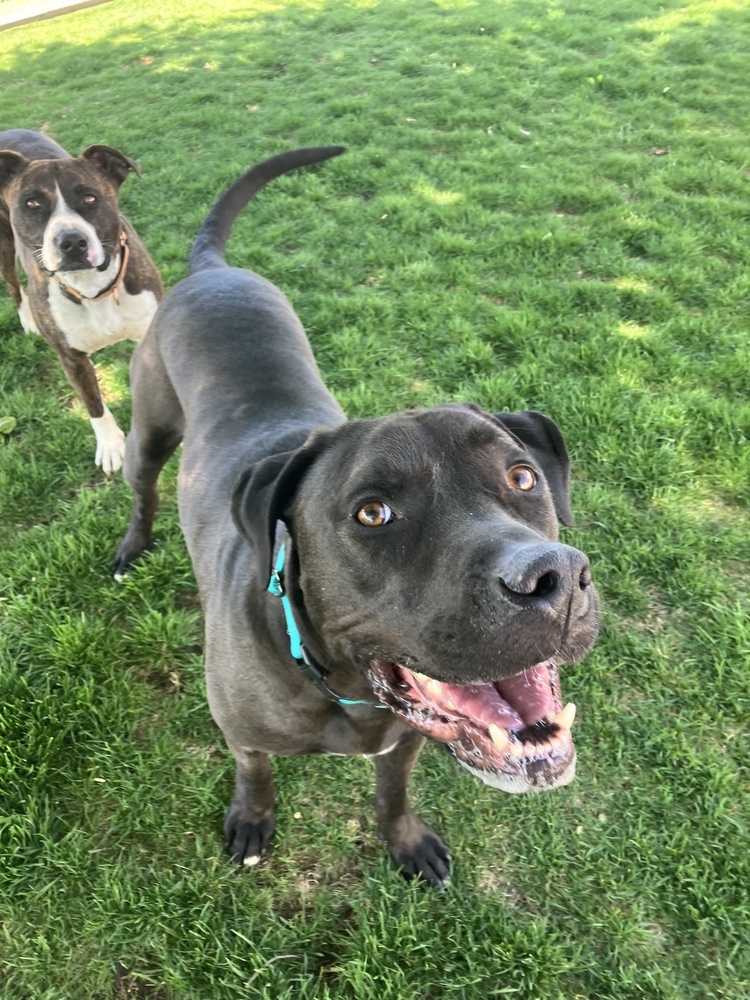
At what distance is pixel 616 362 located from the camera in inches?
180

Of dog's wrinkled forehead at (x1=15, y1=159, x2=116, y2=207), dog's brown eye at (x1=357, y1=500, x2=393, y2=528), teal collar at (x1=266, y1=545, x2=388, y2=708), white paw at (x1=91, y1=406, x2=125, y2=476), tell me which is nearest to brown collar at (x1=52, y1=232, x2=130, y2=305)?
dog's wrinkled forehead at (x1=15, y1=159, x2=116, y2=207)

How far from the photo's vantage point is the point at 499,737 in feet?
5.37

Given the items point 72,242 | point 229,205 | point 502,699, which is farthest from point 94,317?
point 502,699

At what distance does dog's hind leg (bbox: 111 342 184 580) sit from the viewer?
3314 millimetres

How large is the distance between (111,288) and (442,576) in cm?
344

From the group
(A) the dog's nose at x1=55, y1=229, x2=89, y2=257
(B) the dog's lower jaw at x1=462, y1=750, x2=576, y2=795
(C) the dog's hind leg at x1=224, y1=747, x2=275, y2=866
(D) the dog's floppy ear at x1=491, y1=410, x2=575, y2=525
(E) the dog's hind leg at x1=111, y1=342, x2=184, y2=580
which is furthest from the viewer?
(A) the dog's nose at x1=55, y1=229, x2=89, y2=257

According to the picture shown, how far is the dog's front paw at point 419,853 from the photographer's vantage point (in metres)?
2.54

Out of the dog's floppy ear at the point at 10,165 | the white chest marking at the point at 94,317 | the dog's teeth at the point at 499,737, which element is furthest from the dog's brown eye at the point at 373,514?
the dog's floppy ear at the point at 10,165

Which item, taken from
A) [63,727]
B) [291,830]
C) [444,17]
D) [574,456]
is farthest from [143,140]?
[291,830]

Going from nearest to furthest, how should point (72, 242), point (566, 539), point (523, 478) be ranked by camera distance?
1. point (523, 478)
2. point (566, 539)
3. point (72, 242)

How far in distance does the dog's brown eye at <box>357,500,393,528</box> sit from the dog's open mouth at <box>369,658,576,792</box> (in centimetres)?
35

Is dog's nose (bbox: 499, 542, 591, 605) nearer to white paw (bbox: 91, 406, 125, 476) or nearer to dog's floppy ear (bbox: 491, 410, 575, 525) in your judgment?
dog's floppy ear (bbox: 491, 410, 575, 525)

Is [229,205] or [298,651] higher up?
[229,205]

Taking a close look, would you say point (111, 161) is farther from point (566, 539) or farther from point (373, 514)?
point (373, 514)
